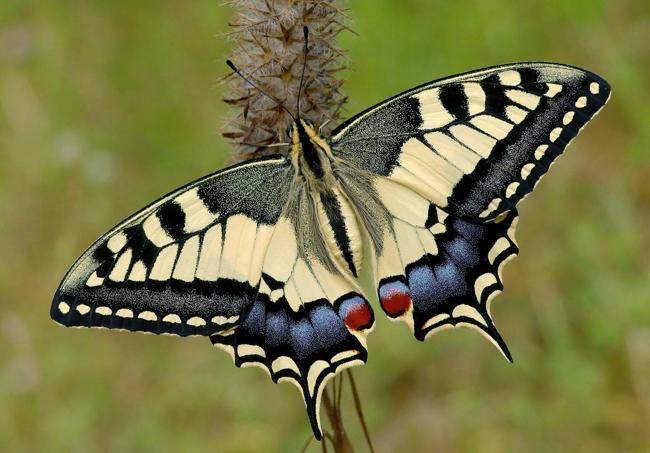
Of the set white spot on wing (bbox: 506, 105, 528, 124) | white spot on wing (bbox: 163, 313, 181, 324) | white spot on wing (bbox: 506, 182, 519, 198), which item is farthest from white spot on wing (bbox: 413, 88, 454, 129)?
white spot on wing (bbox: 163, 313, 181, 324)

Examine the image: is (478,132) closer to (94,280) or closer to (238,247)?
(238,247)

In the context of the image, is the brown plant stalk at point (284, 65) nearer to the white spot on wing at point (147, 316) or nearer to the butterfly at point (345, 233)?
the butterfly at point (345, 233)

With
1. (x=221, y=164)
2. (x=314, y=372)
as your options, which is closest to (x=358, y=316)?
(x=314, y=372)

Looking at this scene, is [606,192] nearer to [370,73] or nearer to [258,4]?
[370,73]

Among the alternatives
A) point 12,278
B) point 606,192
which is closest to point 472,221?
point 606,192

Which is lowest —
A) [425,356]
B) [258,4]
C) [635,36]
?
[425,356]

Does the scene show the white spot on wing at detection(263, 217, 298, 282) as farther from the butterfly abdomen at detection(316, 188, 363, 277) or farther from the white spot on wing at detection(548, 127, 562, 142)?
the white spot on wing at detection(548, 127, 562, 142)
